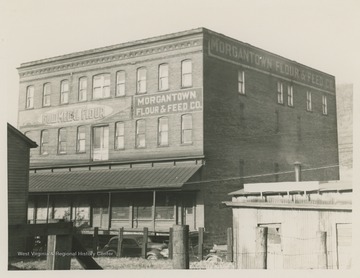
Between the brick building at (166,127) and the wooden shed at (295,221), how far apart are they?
18.7 feet

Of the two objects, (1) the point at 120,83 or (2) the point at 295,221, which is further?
(1) the point at 120,83

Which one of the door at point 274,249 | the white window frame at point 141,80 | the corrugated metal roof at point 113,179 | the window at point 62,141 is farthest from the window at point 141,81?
the door at point 274,249

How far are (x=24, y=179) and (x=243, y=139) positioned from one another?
10472 mm

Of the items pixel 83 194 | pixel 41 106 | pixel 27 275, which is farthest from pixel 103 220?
pixel 27 275

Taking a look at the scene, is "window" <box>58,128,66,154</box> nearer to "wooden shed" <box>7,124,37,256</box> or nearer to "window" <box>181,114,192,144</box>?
"window" <box>181,114,192,144</box>

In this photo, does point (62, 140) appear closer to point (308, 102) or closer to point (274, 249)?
point (308, 102)

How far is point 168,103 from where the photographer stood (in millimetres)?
23422

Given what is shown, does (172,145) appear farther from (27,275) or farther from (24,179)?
(27,275)

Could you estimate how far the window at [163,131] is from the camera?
928 inches

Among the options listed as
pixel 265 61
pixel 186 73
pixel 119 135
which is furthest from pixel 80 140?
pixel 265 61

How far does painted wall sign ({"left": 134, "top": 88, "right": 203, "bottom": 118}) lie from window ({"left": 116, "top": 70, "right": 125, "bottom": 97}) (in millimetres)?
942

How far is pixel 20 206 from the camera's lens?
17.9 m

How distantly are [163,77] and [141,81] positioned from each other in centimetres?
122

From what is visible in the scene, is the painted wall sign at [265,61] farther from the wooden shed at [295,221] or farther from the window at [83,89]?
the wooden shed at [295,221]
